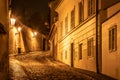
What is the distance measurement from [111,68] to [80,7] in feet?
32.2

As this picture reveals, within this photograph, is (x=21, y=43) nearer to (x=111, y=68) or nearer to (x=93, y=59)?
(x=93, y=59)

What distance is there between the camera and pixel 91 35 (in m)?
24.0

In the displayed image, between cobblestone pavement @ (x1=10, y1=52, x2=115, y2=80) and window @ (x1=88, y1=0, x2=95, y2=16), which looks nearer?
cobblestone pavement @ (x1=10, y1=52, x2=115, y2=80)

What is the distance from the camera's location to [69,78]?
1956 centimetres

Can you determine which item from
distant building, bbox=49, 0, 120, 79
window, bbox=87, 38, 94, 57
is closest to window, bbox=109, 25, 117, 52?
distant building, bbox=49, 0, 120, 79

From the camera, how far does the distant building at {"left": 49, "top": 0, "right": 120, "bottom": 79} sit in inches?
778

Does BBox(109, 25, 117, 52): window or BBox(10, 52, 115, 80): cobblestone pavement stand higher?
BBox(109, 25, 117, 52): window

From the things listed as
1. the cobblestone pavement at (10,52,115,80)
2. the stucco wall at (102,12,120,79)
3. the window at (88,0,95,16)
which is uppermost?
the window at (88,0,95,16)

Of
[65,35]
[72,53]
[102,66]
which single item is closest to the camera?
[102,66]

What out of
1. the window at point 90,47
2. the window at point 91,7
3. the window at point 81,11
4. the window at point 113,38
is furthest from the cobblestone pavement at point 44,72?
the window at point 91,7

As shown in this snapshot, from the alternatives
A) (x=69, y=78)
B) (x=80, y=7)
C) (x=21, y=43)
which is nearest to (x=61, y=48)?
(x=80, y=7)

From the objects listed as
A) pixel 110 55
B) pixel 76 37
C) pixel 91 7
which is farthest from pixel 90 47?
pixel 76 37

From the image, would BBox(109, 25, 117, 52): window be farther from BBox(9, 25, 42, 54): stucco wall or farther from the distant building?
BBox(9, 25, 42, 54): stucco wall

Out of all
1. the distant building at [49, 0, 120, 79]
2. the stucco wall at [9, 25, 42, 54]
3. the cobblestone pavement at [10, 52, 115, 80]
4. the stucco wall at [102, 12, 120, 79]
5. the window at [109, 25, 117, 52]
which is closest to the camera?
the stucco wall at [102, 12, 120, 79]
